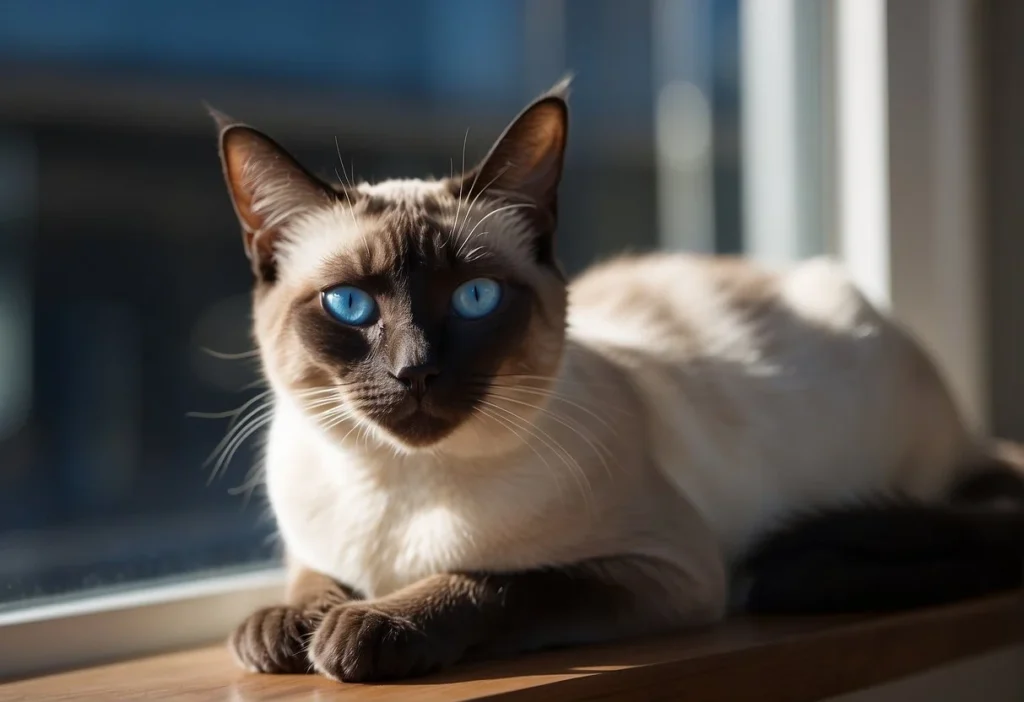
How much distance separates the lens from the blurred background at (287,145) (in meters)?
1.77

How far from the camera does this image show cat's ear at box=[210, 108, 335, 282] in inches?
49.3

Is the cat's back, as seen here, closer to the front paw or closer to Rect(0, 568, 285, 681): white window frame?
the front paw

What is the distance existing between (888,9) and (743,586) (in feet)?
3.78

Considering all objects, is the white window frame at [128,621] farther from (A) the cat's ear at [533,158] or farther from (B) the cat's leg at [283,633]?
(A) the cat's ear at [533,158]

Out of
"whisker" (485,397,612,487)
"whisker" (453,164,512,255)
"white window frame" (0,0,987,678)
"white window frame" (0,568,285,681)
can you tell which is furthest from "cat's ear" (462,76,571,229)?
"white window frame" (0,0,987,678)

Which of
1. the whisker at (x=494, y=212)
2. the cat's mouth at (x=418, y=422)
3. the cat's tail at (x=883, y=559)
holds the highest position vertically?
the whisker at (x=494, y=212)

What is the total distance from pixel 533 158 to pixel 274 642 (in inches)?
25.1

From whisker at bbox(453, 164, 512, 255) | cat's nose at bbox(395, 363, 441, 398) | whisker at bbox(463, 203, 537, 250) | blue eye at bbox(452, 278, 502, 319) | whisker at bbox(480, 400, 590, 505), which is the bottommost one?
whisker at bbox(480, 400, 590, 505)

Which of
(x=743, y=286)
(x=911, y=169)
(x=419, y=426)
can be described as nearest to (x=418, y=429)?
(x=419, y=426)

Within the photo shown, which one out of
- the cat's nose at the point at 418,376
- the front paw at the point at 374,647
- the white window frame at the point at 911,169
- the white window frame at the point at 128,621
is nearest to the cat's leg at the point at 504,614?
the front paw at the point at 374,647

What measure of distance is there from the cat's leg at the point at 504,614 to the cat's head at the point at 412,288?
0.17m

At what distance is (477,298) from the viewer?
4.15 ft

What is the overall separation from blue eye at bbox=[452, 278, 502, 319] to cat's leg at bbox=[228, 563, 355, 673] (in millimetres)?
365

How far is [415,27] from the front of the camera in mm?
2570
